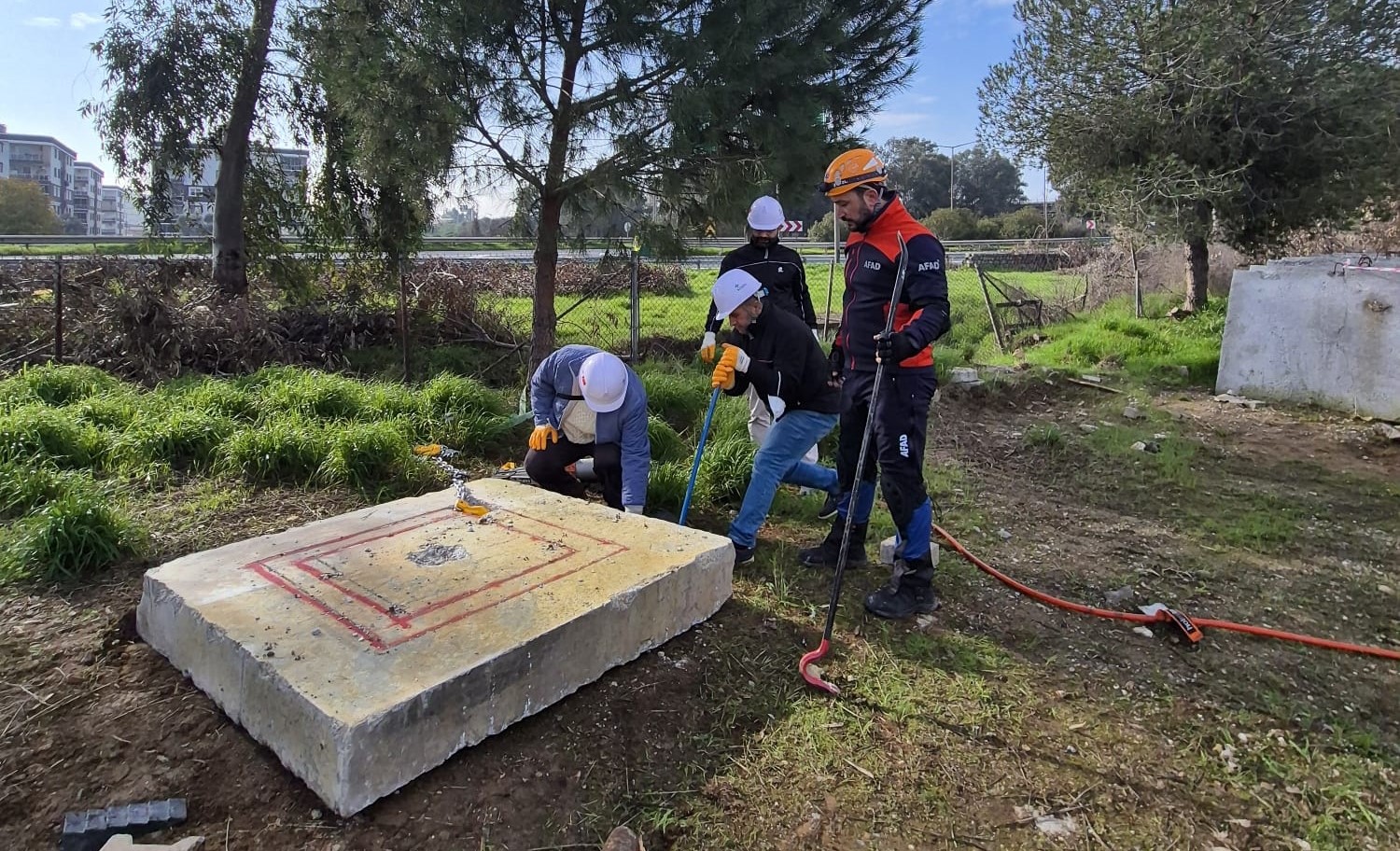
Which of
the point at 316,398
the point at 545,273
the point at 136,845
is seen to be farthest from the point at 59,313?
the point at 136,845

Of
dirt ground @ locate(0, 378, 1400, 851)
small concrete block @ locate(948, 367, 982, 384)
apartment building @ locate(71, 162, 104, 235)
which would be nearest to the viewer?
dirt ground @ locate(0, 378, 1400, 851)

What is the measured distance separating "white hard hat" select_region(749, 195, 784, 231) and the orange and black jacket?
107 cm

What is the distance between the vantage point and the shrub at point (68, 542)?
3.32m

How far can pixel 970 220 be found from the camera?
36906 mm

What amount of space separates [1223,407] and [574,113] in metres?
6.36

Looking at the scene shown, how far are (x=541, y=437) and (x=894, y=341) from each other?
5.98ft

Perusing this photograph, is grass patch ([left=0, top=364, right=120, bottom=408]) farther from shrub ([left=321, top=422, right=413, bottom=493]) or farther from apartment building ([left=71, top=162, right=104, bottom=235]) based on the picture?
apartment building ([left=71, top=162, right=104, bottom=235])

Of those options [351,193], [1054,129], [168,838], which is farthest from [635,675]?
[1054,129]

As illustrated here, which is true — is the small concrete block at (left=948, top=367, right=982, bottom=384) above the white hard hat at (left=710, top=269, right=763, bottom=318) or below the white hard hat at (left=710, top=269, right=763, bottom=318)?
below

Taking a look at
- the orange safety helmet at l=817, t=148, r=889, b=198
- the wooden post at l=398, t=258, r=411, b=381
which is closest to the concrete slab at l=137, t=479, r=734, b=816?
the orange safety helmet at l=817, t=148, r=889, b=198

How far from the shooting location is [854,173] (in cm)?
321

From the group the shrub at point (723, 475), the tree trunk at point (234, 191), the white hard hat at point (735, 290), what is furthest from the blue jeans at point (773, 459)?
the tree trunk at point (234, 191)

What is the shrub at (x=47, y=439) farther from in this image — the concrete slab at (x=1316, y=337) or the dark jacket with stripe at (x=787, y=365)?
the concrete slab at (x=1316, y=337)

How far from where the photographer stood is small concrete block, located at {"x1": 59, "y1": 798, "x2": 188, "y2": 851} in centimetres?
195
